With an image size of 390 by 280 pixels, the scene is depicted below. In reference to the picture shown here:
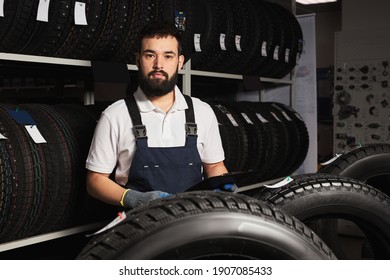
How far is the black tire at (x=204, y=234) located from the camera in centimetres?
94

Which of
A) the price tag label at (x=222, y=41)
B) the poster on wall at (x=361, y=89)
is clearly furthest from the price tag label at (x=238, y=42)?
the poster on wall at (x=361, y=89)

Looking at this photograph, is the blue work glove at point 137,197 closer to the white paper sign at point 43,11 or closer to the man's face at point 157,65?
the man's face at point 157,65

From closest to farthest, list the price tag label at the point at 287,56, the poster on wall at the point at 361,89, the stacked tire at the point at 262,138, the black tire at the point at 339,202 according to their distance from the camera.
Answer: the black tire at the point at 339,202, the stacked tire at the point at 262,138, the price tag label at the point at 287,56, the poster on wall at the point at 361,89

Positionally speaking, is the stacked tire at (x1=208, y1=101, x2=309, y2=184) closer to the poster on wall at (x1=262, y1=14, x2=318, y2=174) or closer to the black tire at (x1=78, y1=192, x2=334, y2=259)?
the poster on wall at (x1=262, y1=14, x2=318, y2=174)

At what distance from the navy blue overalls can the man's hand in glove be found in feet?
0.48

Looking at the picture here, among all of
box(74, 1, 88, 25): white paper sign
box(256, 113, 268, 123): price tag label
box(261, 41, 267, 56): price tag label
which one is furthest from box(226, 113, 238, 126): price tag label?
box(74, 1, 88, 25): white paper sign

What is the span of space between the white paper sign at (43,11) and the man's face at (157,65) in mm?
456

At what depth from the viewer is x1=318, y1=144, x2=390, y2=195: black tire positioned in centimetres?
233

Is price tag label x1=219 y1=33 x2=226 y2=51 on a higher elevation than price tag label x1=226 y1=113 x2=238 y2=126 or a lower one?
higher

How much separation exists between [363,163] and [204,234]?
1580mm

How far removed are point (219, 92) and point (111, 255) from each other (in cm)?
418

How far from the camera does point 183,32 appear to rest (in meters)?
3.04

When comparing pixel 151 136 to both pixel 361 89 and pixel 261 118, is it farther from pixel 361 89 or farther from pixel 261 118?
pixel 361 89
